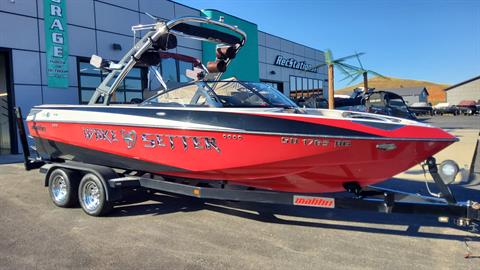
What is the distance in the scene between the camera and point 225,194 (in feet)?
15.7

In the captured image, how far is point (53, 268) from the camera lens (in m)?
3.75

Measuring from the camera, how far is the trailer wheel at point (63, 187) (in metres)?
5.83

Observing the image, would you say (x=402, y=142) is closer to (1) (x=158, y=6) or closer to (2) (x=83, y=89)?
(2) (x=83, y=89)

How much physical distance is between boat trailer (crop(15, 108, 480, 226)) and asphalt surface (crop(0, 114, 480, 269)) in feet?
0.95

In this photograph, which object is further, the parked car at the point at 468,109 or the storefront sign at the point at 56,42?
the parked car at the point at 468,109

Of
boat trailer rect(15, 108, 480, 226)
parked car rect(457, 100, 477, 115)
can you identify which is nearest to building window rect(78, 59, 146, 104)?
boat trailer rect(15, 108, 480, 226)

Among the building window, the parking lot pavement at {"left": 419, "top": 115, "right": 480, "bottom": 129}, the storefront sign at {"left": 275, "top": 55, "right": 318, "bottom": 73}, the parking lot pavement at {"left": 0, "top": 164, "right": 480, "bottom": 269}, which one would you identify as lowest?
the parking lot pavement at {"left": 0, "top": 164, "right": 480, "bottom": 269}

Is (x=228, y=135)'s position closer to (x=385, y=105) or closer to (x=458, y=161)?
(x=458, y=161)

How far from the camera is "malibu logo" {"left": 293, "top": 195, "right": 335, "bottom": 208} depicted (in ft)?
14.3

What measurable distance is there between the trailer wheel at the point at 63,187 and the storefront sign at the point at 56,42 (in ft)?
27.1

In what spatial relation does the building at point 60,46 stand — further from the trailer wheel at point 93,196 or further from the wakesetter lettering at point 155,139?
the trailer wheel at point 93,196

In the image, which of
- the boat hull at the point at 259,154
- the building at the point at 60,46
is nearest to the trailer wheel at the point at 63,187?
the boat hull at the point at 259,154

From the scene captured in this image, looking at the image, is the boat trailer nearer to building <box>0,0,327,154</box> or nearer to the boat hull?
the boat hull

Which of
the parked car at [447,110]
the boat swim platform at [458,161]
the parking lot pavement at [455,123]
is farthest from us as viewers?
the parked car at [447,110]
